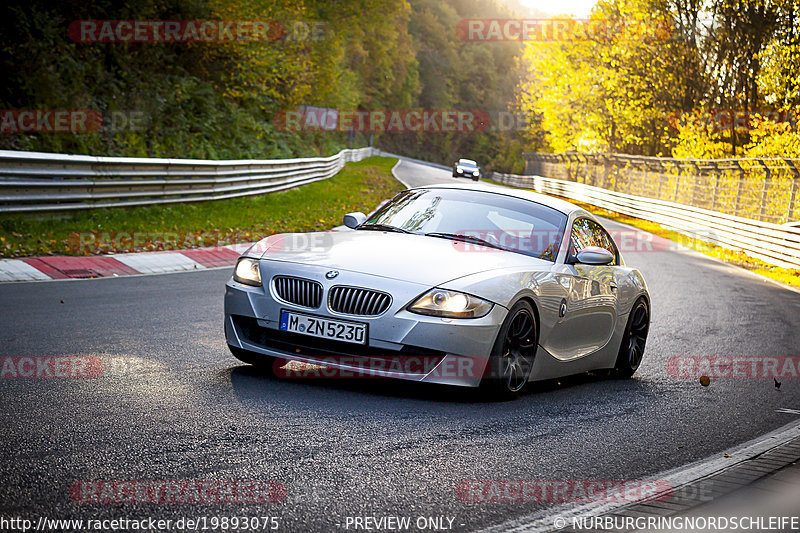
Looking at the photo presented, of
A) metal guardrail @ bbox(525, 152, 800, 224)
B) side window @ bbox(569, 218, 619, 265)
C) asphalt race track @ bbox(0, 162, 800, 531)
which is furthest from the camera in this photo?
metal guardrail @ bbox(525, 152, 800, 224)

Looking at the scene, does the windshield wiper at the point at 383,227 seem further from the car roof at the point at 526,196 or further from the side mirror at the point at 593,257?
the side mirror at the point at 593,257

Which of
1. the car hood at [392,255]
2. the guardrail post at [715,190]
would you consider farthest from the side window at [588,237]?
the guardrail post at [715,190]

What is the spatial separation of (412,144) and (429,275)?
123825 millimetres

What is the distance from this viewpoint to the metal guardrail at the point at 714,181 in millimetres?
23953

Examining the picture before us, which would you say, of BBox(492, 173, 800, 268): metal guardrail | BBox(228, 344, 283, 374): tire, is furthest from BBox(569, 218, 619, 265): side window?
A: BBox(492, 173, 800, 268): metal guardrail

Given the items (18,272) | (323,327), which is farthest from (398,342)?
(18,272)

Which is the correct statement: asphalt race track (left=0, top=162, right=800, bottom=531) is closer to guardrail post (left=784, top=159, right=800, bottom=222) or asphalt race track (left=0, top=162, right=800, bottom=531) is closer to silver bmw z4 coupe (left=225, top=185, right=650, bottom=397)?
silver bmw z4 coupe (left=225, top=185, right=650, bottom=397)

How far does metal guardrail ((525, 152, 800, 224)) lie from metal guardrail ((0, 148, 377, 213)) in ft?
43.7

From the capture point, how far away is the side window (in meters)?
7.43

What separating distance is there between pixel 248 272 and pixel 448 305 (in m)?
1.44

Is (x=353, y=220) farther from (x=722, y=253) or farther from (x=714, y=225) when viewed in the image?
(x=714, y=225)

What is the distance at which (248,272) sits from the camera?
6.38 meters

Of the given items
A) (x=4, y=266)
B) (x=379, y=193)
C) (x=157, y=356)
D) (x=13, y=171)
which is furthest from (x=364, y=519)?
(x=379, y=193)

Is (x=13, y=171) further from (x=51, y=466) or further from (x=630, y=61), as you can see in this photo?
(x=630, y=61)
